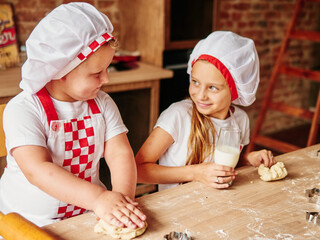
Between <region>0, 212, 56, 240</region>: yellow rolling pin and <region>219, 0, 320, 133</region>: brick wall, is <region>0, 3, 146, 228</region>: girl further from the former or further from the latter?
<region>219, 0, 320, 133</region>: brick wall

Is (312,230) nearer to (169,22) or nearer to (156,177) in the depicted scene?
(156,177)

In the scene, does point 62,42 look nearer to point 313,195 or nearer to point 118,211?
point 118,211

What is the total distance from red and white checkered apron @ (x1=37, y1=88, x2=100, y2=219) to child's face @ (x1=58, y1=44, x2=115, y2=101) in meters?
0.10

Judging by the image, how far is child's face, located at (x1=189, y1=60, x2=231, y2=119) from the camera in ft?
4.96

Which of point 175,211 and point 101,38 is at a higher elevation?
point 101,38

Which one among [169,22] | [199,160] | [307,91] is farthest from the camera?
[307,91]

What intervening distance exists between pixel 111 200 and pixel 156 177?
49 cm

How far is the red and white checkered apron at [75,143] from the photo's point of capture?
4.12 feet

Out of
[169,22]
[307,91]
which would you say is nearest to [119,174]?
[169,22]

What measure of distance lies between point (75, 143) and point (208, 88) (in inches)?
22.5

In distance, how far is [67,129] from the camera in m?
1.28

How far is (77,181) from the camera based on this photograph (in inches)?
42.5

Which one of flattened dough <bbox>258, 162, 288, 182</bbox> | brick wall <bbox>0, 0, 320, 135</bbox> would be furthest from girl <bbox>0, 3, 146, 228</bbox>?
brick wall <bbox>0, 0, 320, 135</bbox>

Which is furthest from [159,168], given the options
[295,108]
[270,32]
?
[270,32]
